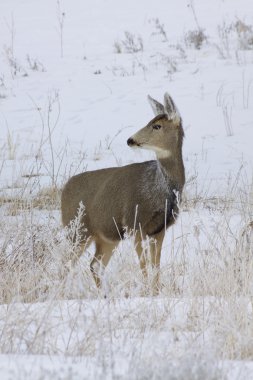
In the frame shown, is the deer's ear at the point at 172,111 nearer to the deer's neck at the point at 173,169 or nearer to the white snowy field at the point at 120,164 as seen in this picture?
the deer's neck at the point at 173,169

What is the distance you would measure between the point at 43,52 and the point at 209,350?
46.2 ft

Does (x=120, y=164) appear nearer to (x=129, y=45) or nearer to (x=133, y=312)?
(x=133, y=312)

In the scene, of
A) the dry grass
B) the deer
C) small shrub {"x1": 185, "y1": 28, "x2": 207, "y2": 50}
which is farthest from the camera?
small shrub {"x1": 185, "y1": 28, "x2": 207, "y2": 50}

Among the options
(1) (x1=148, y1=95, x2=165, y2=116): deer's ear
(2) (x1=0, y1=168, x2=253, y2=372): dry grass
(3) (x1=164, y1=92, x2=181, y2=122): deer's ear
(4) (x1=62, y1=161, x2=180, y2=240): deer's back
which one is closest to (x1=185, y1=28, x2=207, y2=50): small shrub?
(1) (x1=148, y1=95, x2=165, y2=116): deer's ear

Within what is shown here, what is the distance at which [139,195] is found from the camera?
7.68 m

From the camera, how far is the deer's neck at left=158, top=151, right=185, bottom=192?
7.82 metres

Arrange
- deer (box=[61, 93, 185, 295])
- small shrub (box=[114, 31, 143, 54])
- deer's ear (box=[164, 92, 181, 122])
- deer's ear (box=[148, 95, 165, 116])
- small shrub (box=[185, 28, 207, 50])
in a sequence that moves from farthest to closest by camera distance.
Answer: small shrub (box=[114, 31, 143, 54])
small shrub (box=[185, 28, 207, 50])
deer's ear (box=[148, 95, 165, 116])
deer's ear (box=[164, 92, 181, 122])
deer (box=[61, 93, 185, 295])

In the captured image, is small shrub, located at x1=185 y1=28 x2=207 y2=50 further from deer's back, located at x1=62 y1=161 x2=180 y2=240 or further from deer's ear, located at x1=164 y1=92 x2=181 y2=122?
deer's ear, located at x1=164 y1=92 x2=181 y2=122

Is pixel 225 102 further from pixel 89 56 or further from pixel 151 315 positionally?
pixel 151 315

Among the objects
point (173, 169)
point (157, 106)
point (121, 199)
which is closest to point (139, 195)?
point (121, 199)

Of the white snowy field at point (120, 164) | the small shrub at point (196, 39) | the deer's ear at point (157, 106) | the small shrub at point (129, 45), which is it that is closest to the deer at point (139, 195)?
the deer's ear at point (157, 106)

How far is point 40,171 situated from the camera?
1166 cm

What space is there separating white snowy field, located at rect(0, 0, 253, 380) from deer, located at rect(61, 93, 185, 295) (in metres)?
0.21

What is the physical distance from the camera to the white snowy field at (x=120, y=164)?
15.3ft
